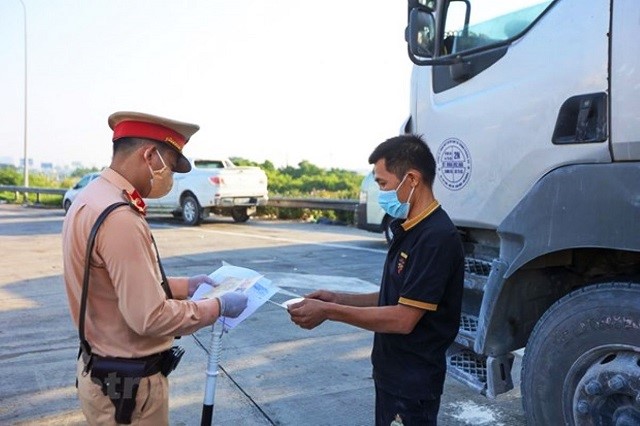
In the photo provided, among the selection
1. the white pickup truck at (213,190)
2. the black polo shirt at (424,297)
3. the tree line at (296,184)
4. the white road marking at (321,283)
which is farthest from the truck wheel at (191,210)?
the black polo shirt at (424,297)

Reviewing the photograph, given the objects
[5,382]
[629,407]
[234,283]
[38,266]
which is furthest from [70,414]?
[38,266]

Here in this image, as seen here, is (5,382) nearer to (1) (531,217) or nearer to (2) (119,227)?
(2) (119,227)

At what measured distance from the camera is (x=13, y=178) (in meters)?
38.8

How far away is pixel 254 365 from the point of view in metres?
4.75

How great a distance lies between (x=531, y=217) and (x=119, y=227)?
1.77 m

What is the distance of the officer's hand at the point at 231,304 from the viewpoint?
2.13m

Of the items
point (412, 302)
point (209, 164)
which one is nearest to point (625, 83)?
point (412, 302)

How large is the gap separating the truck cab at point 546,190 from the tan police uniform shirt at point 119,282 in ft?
5.01

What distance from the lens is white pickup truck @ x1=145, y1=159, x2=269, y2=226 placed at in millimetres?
15414

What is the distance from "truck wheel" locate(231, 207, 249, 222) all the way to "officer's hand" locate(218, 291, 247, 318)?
1473 cm

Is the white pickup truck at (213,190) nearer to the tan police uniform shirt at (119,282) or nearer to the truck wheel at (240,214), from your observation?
the truck wheel at (240,214)

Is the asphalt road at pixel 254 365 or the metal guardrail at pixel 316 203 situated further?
the metal guardrail at pixel 316 203

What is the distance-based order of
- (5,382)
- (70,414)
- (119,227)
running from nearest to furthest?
(119,227) < (70,414) < (5,382)

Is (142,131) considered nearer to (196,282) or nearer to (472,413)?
(196,282)
